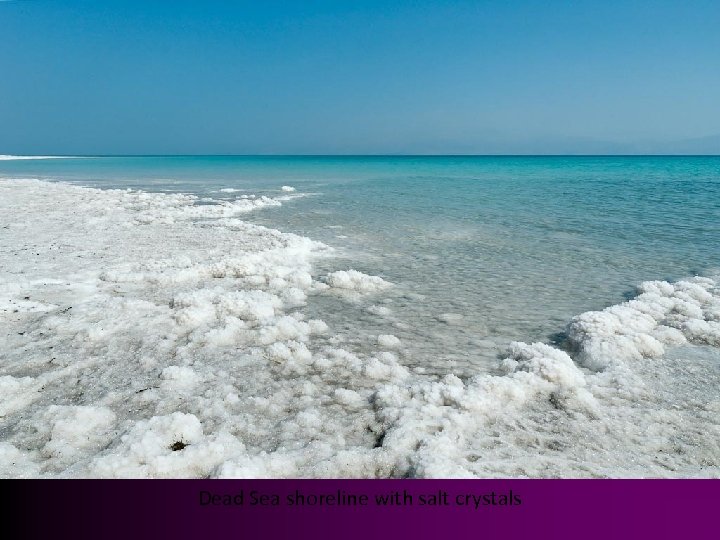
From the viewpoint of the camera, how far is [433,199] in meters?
21.8

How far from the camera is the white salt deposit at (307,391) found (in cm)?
322

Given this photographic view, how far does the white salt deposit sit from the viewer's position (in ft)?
10.6

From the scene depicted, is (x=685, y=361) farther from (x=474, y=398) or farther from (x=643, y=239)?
(x=643, y=239)

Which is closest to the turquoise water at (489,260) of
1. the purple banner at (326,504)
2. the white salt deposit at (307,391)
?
the white salt deposit at (307,391)

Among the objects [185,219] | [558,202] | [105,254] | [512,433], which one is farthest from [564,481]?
[558,202]

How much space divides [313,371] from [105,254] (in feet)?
20.1

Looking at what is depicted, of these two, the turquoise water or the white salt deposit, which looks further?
the turquoise water

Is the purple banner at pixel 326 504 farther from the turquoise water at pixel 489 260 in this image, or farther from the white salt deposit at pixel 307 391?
the turquoise water at pixel 489 260

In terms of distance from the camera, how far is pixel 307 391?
4.18 m

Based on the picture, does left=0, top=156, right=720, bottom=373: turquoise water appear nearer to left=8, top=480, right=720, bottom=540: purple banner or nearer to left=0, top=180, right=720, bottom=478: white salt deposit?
left=0, top=180, right=720, bottom=478: white salt deposit

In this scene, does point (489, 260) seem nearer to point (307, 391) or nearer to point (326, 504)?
point (307, 391)

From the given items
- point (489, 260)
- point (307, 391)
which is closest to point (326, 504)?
point (307, 391)

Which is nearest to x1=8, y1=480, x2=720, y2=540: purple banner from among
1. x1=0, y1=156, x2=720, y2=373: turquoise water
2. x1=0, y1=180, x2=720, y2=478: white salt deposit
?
x1=0, y1=180, x2=720, y2=478: white salt deposit

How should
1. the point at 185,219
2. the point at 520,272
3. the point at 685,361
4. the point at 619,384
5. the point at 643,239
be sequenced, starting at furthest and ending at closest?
the point at 185,219
the point at 643,239
the point at 520,272
the point at 685,361
the point at 619,384
